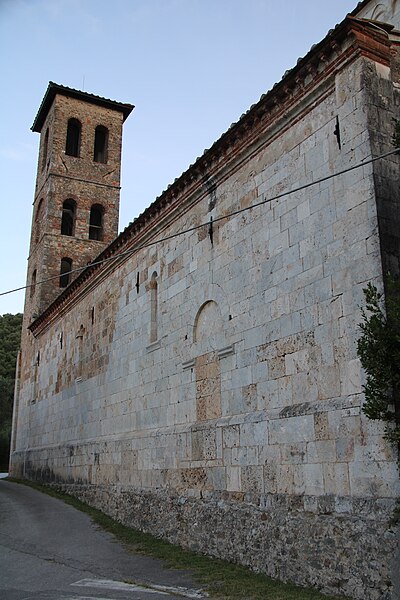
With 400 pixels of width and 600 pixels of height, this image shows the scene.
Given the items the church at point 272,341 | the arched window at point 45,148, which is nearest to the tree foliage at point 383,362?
the church at point 272,341

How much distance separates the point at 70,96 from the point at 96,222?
17.6ft

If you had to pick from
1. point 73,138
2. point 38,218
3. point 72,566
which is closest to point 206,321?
point 72,566

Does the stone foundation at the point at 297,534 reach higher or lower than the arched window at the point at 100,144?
lower

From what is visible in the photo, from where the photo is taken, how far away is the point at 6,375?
1404 inches

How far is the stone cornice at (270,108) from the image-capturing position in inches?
285

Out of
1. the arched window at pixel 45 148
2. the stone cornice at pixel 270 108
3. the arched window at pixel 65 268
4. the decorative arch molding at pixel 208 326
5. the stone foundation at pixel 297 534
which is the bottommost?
the stone foundation at pixel 297 534

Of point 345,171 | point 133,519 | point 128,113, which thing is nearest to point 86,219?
point 128,113

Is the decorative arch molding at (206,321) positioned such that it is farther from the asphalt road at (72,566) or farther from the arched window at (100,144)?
the arched window at (100,144)

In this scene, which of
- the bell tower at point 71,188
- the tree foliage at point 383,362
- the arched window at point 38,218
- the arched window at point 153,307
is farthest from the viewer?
the arched window at point 38,218

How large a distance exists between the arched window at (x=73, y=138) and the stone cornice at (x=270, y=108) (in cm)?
1220

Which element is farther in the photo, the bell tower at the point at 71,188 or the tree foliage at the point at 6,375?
the tree foliage at the point at 6,375

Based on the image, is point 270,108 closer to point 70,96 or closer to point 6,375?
point 70,96

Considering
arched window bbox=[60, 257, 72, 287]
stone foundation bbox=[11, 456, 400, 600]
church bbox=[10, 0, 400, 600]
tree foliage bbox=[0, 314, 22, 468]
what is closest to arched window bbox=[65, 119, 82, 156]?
arched window bbox=[60, 257, 72, 287]

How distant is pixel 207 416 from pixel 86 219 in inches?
602
